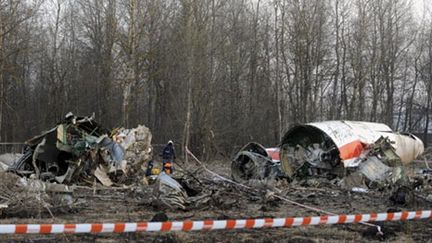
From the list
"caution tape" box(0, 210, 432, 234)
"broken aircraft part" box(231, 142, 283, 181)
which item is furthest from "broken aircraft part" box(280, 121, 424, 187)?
"caution tape" box(0, 210, 432, 234)

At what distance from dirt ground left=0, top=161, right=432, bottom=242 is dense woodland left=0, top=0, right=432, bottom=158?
719 inches

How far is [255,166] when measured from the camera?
1669cm

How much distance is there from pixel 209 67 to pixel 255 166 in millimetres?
15988

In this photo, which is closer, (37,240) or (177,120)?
(37,240)

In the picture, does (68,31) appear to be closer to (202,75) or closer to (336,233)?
(202,75)

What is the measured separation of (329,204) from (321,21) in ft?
A: 90.4

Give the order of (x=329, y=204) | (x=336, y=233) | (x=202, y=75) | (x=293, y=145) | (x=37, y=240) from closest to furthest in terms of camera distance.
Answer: (x=37, y=240)
(x=336, y=233)
(x=329, y=204)
(x=293, y=145)
(x=202, y=75)

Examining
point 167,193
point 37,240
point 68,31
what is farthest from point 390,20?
point 37,240

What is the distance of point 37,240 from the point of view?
6918mm

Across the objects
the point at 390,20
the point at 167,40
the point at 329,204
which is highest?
the point at 390,20

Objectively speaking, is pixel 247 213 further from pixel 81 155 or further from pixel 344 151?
pixel 81 155

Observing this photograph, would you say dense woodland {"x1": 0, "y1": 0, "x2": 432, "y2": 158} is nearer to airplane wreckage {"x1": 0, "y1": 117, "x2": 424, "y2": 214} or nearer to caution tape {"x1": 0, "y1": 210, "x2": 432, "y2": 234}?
airplane wreckage {"x1": 0, "y1": 117, "x2": 424, "y2": 214}

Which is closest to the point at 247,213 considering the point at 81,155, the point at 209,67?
the point at 81,155

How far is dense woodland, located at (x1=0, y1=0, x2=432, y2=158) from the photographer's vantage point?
103ft
